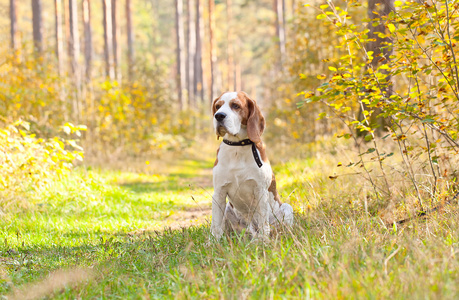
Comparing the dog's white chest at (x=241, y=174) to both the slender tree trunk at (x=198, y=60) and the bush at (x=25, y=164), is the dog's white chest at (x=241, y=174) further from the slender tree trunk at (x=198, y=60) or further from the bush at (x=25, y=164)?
the slender tree trunk at (x=198, y=60)

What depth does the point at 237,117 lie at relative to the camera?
353 centimetres

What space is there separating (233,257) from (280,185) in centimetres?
382

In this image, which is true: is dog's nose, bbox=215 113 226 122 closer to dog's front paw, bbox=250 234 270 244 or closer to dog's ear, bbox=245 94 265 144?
dog's ear, bbox=245 94 265 144

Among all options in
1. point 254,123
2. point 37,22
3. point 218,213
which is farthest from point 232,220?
point 37,22

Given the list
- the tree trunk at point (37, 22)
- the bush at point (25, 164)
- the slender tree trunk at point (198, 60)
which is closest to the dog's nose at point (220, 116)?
the bush at point (25, 164)

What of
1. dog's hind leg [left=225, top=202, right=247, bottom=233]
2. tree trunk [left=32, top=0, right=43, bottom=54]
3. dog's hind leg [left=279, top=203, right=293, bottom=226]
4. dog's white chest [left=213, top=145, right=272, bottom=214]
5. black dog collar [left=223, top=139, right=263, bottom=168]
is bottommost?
dog's hind leg [left=225, top=202, right=247, bottom=233]

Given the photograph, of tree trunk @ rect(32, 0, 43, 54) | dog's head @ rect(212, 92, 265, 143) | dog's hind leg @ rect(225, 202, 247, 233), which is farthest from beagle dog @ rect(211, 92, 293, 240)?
tree trunk @ rect(32, 0, 43, 54)

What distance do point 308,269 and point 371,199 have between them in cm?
199

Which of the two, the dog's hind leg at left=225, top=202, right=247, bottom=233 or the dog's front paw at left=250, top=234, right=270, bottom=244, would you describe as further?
the dog's hind leg at left=225, top=202, right=247, bottom=233

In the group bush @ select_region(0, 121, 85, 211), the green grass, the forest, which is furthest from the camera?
bush @ select_region(0, 121, 85, 211)

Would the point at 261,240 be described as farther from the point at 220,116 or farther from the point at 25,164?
the point at 25,164

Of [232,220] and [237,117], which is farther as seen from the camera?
[232,220]

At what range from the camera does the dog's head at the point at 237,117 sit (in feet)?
11.2

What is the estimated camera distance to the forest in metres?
2.40
